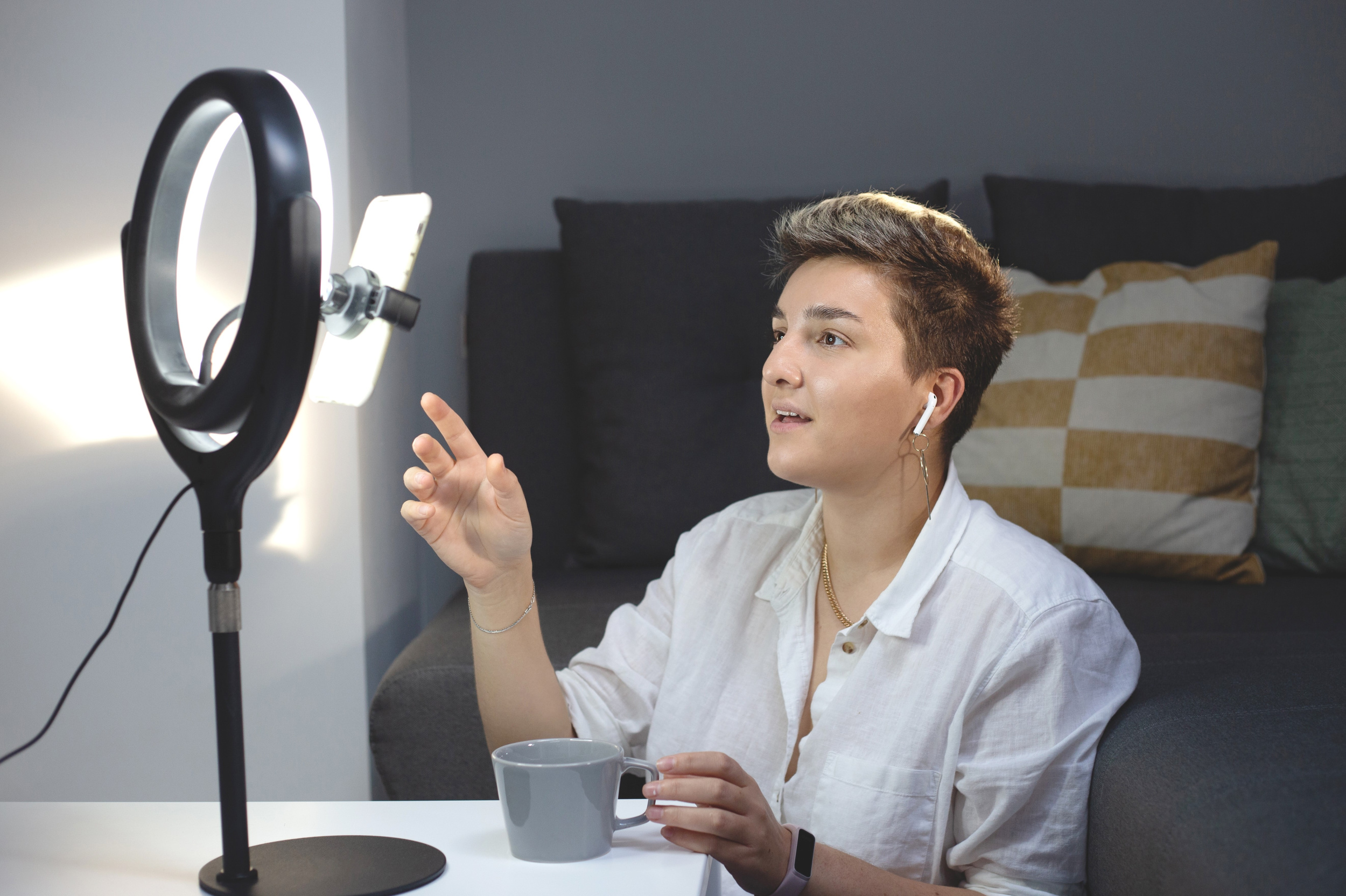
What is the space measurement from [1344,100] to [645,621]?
74.1 inches

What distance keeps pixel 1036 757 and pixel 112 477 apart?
1155 mm

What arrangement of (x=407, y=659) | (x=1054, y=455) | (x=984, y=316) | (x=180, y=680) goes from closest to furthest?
1. (x=984, y=316)
2. (x=407, y=659)
3. (x=180, y=680)
4. (x=1054, y=455)

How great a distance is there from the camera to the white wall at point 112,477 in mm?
1370

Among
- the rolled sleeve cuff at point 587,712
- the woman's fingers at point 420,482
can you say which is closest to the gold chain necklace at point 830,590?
the rolled sleeve cuff at point 587,712

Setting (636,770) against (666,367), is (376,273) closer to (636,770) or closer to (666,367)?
(636,770)

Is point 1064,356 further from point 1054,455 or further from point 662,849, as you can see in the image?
point 662,849

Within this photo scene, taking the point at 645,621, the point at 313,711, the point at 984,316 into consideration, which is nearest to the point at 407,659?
the point at 313,711

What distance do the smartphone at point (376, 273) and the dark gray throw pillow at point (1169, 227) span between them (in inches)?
58.0

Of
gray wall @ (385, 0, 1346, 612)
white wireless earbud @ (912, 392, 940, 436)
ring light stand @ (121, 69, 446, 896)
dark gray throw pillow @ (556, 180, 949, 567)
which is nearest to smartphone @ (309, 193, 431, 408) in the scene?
ring light stand @ (121, 69, 446, 896)

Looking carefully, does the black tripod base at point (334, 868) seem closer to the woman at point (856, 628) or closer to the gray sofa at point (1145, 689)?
the woman at point (856, 628)

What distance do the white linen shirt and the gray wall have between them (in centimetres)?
107

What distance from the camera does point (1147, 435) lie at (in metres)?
1.61

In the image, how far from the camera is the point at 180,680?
4.64 ft

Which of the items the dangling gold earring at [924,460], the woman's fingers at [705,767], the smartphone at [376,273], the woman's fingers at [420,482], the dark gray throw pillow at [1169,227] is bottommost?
the woman's fingers at [705,767]
